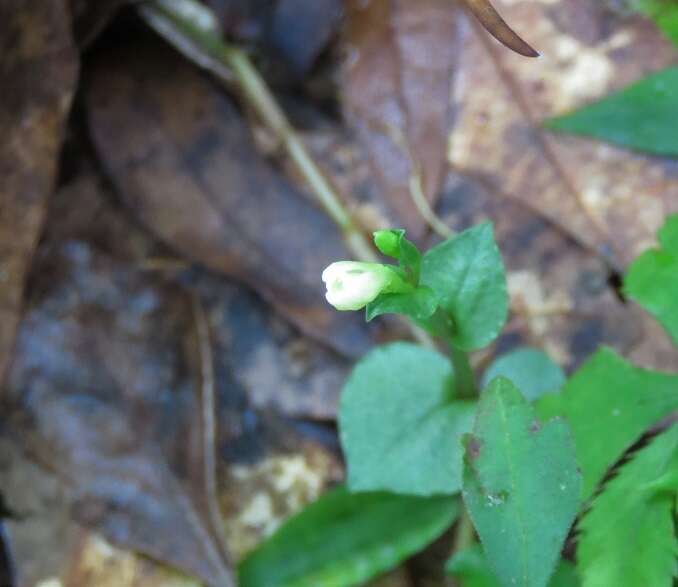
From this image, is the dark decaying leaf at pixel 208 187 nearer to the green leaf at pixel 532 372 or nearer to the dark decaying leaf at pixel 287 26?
the dark decaying leaf at pixel 287 26

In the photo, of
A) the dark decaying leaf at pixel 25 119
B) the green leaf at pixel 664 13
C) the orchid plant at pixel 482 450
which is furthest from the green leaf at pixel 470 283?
the dark decaying leaf at pixel 25 119

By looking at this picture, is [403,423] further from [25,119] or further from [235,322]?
[25,119]

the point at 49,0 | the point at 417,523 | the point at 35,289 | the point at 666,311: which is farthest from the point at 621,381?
the point at 49,0

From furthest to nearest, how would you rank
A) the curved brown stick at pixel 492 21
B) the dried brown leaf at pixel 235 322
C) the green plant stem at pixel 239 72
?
the green plant stem at pixel 239 72 < the dried brown leaf at pixel 235 322 < the curved brown stick at pixel 492 21

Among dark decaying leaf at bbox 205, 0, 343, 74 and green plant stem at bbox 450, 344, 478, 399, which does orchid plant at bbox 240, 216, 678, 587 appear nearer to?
green plant stem at bbox 450, 344, 478, 399

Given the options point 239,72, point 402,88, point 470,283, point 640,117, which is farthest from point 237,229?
point 640,117
